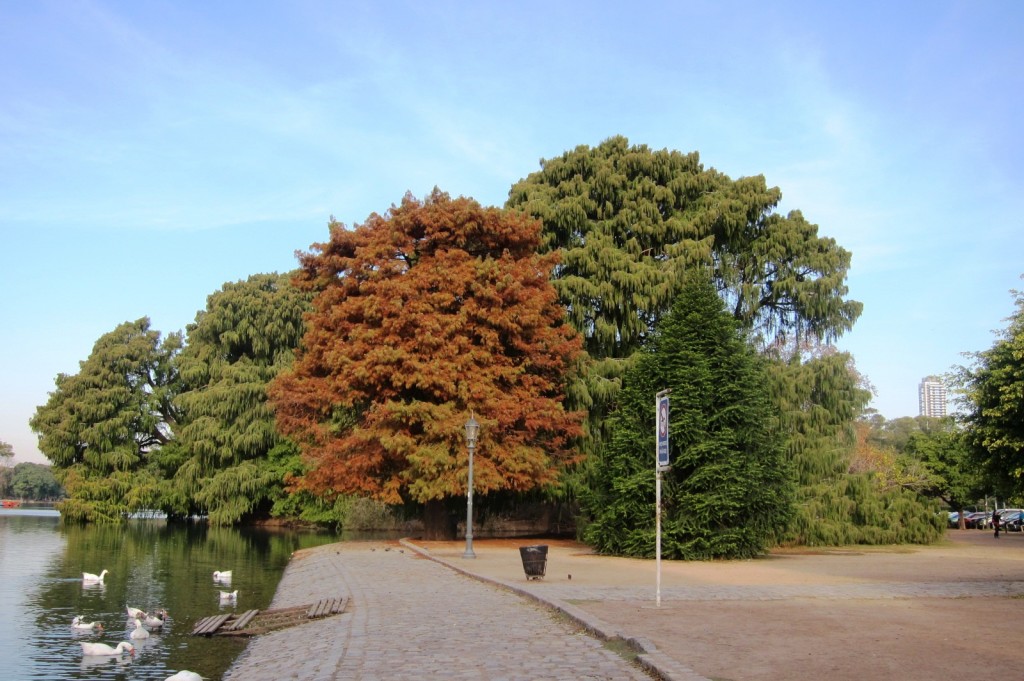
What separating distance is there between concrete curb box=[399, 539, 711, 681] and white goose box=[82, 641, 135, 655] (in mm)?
5828

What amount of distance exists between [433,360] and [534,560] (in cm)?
1240

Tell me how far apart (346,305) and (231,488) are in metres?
20.1

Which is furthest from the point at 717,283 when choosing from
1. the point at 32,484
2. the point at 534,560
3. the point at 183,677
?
the point at 32,484

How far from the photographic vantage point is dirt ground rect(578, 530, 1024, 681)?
25.2 ft

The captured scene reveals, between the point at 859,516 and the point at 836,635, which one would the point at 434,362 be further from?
the point at 836,635

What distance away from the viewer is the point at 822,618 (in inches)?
442

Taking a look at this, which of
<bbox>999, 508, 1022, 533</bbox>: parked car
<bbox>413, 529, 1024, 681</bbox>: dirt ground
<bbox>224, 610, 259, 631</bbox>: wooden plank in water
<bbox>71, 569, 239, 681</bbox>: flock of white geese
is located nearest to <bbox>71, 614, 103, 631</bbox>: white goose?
<bbox>71, 569, 239, 681</bbox>: flock of white geese

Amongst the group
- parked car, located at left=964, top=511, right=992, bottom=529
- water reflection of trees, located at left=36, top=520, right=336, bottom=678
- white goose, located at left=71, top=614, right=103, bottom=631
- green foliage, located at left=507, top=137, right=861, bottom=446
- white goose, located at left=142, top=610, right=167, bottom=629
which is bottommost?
parked car, located at left=964, top=511, right=992, bottom=529

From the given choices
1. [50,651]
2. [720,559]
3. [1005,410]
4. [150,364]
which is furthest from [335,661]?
[150,364]

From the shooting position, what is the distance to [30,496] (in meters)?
161

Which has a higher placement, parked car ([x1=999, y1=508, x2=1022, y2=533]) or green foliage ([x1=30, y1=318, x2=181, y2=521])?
green foliage ([x1=30, y1=318, x2=181, y2=521])

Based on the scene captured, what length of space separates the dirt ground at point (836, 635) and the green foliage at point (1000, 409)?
243 centimetres

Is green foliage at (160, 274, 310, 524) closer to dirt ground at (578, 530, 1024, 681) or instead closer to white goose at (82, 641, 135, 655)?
white goose at (82, 641, 135, 655)

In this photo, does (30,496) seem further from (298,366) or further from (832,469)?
(832,469)
